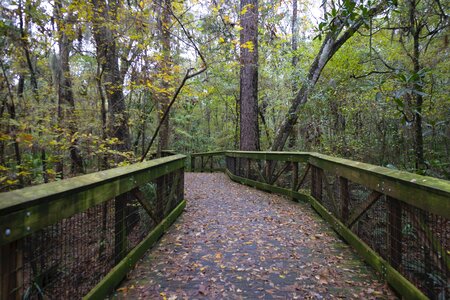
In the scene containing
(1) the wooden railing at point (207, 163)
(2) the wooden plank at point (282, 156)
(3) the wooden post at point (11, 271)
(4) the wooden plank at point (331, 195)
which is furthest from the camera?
(1) the wooden railing at point (207, 163)

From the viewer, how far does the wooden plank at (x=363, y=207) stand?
3.25 meters

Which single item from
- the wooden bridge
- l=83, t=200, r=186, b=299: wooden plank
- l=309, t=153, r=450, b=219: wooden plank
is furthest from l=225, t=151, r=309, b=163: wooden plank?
l=83, t=200, r=186, b=299: wooden plank

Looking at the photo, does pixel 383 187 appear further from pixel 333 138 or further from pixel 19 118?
pixel 19 118

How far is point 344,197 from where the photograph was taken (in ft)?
13.9

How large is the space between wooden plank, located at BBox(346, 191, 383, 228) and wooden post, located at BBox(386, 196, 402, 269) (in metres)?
0.29

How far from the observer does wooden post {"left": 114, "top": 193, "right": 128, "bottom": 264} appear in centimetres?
299

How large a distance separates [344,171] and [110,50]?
20.7ft

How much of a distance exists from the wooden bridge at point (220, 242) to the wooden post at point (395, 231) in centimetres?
1

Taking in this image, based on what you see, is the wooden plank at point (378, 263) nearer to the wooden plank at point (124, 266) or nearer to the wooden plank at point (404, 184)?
the wooden plank at point (404, 184)

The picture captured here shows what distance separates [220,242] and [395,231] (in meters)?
2.30

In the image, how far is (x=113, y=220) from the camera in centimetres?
314

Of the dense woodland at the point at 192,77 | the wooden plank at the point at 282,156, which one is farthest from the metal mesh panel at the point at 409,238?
the wooden plank at the point at 282,156

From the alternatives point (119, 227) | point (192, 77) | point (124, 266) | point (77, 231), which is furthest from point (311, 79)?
point (77, 231)

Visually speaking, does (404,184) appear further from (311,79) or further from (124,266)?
(311,79)
